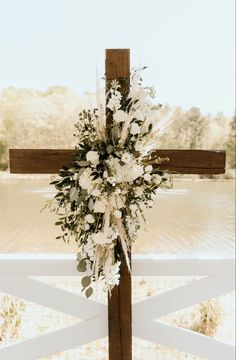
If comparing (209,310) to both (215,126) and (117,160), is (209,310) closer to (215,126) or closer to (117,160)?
(117,160)

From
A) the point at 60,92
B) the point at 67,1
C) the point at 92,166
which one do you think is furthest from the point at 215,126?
the point at 92,166

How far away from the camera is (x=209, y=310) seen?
234cm

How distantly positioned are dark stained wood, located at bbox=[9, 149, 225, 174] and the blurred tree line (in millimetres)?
1745

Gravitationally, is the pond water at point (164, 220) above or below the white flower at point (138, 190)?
below

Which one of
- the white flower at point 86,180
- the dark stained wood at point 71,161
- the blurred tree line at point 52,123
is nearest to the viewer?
the white flower at point 86,180

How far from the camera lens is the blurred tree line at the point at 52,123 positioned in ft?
10.8

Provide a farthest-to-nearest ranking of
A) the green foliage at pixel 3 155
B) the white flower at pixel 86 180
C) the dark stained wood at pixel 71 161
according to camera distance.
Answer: the green foliage at pixel 3 155
the dark stained wood at pixel 71 161
the white flower at pixel 86 180

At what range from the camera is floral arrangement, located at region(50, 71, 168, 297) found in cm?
127

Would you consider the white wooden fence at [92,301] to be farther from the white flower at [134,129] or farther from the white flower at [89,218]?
the white flower at [134,129]

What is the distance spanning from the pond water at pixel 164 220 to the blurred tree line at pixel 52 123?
0.35 meters

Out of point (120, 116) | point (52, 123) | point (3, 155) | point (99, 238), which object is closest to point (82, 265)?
point (99, 238)

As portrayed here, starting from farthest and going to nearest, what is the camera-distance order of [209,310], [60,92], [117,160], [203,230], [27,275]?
1. [203,230]
2. [60,92]
3. [209,310]
4. [27,275]
5. [117,160]

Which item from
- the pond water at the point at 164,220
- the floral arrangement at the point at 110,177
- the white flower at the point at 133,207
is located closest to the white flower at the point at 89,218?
the floral arrangement at the point at 110,177

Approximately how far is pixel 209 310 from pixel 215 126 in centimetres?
167
